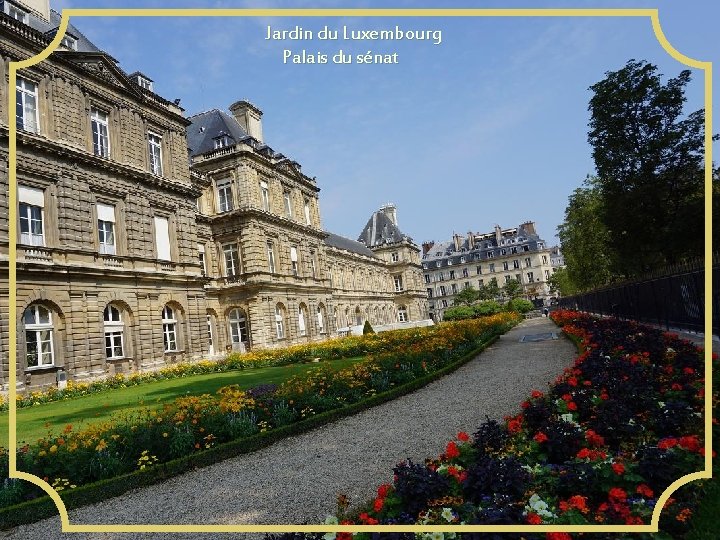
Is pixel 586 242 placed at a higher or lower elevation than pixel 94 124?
lower

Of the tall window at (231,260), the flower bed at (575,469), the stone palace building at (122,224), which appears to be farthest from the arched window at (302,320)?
the flower bed at (575,469)

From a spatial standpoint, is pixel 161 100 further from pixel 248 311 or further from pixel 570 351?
pixel 570 351

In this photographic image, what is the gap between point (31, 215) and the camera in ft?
49.6

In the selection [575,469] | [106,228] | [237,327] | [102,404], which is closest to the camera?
[575,469]

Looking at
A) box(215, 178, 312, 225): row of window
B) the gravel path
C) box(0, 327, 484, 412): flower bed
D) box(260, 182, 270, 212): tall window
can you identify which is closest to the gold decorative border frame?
the gravel path

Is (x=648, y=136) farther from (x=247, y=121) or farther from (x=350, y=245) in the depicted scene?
(x=350, y=245)

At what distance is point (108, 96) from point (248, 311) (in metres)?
14.0

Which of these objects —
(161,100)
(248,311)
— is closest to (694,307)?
(161,100)

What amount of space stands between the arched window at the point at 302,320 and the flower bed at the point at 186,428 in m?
20.3

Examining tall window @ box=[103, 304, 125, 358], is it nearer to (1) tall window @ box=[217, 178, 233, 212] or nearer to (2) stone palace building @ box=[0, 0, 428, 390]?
(2) stone palace building @ box=[0, 0, 428, 390]

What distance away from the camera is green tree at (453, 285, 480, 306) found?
67188mm

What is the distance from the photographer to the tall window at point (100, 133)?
17734mm

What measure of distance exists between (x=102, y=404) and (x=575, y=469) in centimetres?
1147

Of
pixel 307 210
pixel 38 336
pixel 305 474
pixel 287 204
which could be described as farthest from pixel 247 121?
pixel 305 474
